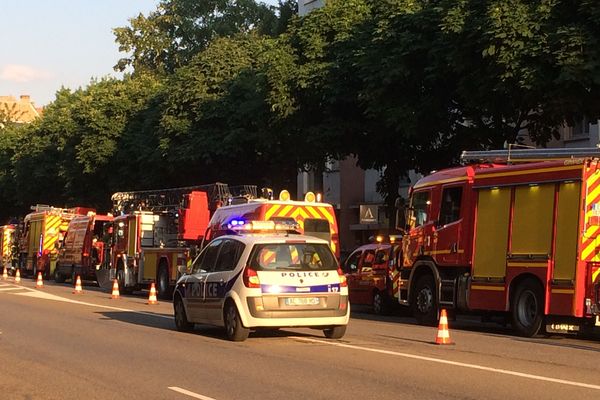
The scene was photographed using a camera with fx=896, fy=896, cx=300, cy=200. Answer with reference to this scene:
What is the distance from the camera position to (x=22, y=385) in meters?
10.1

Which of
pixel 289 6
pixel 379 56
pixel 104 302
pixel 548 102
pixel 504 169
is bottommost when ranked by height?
pixel 104 302

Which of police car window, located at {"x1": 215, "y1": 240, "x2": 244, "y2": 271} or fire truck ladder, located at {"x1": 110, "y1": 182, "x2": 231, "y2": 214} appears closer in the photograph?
police car window, located at {"x1": 215, "y1": 240, "x2": 244, "y2": 271}

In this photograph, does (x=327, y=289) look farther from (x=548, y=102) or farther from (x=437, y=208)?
(x=548, y=102)

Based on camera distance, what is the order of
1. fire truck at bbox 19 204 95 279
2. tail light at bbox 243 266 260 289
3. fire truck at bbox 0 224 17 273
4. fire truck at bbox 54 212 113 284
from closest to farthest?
1. tail light at bbox 243 266 260 289
2. fire truck at bbox 54 212 113 284
3. fire truck at bbox 19 204 95 279
4. fire truck at bbox 0 224 17 273

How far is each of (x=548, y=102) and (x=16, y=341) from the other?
12362 millimetres

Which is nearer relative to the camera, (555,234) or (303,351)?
(303,351)

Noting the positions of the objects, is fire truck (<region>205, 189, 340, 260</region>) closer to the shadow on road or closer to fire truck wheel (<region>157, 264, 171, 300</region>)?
the shadow on road

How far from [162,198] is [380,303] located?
11.1 m

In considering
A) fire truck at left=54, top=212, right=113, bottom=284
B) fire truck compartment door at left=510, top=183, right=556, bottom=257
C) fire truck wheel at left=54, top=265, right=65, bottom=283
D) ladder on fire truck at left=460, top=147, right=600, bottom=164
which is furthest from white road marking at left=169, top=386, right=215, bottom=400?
fire truck wheel at left=54, top=265, right=65, bottom=283

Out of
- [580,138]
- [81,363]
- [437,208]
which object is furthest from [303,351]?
[580,138]

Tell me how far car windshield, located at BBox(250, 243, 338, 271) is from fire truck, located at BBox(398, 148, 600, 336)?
414 centimetres

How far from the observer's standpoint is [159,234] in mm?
30453

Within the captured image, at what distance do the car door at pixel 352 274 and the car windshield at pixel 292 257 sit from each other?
9.71 metres

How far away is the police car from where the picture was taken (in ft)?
44.4
